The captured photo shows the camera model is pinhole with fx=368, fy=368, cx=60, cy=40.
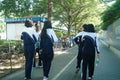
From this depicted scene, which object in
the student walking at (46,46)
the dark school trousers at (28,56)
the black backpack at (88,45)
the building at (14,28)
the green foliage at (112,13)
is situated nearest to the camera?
the black backpack at (88,45)

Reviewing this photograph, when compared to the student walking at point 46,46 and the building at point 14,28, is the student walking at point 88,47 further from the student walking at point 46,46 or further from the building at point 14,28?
the building at point 14,28

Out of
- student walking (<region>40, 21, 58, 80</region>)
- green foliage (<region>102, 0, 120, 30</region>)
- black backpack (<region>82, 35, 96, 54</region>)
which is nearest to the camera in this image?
black backpack (<region>82, 35, 96, 54</region>)

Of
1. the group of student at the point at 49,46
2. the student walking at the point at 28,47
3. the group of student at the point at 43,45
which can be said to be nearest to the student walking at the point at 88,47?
the group of student at the point at 49,46

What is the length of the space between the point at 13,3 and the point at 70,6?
2720cm

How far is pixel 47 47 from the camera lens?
11.8 m

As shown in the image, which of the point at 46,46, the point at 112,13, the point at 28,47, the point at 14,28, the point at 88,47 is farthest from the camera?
the point at 112,13

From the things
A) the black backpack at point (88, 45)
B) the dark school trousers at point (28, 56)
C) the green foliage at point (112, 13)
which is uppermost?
the green foliage at point (112, 13)

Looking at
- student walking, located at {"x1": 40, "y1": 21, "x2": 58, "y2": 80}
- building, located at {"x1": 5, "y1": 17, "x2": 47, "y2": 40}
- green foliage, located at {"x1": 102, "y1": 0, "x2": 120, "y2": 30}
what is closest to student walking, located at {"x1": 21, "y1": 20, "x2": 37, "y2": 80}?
student walking, located at {"x1": 40, "y1": 21, "x2": 58, "y2": 80}

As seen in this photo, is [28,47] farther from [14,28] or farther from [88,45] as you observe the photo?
[14,28]

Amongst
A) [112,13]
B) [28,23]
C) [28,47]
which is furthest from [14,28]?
[112,13]

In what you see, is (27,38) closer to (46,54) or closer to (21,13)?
(46,54)

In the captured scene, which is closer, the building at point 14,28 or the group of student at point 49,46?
the group of student at point 49,46

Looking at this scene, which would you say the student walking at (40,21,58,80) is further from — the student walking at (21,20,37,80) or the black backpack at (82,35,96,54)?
the black backpack at (82,35,96,54)

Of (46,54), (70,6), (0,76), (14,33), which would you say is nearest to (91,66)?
(46,54)
